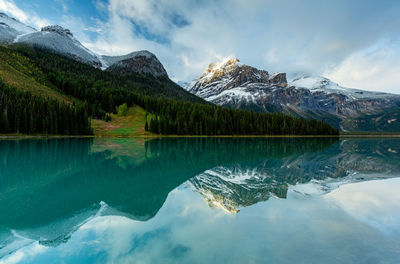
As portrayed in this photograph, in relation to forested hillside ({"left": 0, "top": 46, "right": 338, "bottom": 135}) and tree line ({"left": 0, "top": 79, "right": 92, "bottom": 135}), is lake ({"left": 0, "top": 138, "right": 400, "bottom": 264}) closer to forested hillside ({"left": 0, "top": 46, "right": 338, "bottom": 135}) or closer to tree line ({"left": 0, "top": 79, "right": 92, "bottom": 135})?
tree line ({"left": 0, "top": 79, "right": 92, "bottom": 135})

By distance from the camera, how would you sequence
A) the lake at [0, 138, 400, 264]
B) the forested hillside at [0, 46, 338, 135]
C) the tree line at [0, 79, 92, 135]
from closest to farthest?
the lake at [0, 138, 400, 264] → the tree line at [0, 79, 92, 135] → the forested hillside at [0, 46, 338, 135]

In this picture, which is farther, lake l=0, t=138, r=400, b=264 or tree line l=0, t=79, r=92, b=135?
tree line l=0, t=79, r=92, b=135

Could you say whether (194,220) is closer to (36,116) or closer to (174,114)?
(36,116)

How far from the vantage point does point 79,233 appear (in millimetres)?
8703

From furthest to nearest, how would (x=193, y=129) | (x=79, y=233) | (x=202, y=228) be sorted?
(x=193, y=129), (x=202, y=228), (x=79, y=233)

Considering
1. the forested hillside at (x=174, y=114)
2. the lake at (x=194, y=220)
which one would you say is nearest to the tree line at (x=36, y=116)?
the forested hillside at (x=174, y=114)

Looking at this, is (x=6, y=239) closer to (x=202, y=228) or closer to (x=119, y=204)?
(x=119, y=204)

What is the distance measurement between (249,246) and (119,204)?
8.15 meters

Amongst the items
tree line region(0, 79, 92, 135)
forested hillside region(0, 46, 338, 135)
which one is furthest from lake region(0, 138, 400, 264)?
forested hillside region(0, 46, 338, 135)

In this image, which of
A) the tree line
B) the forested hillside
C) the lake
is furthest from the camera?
the forested hillside

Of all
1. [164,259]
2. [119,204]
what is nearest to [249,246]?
[164,259]

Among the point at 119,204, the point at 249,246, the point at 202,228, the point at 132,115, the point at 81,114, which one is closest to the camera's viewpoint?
the point at 249,246

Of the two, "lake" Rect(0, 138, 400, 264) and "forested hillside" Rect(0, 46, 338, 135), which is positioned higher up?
"forested hillside" Rect(0, 46, 338, 135)

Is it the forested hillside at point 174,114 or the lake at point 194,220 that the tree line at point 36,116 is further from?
the lake at point 194,220
